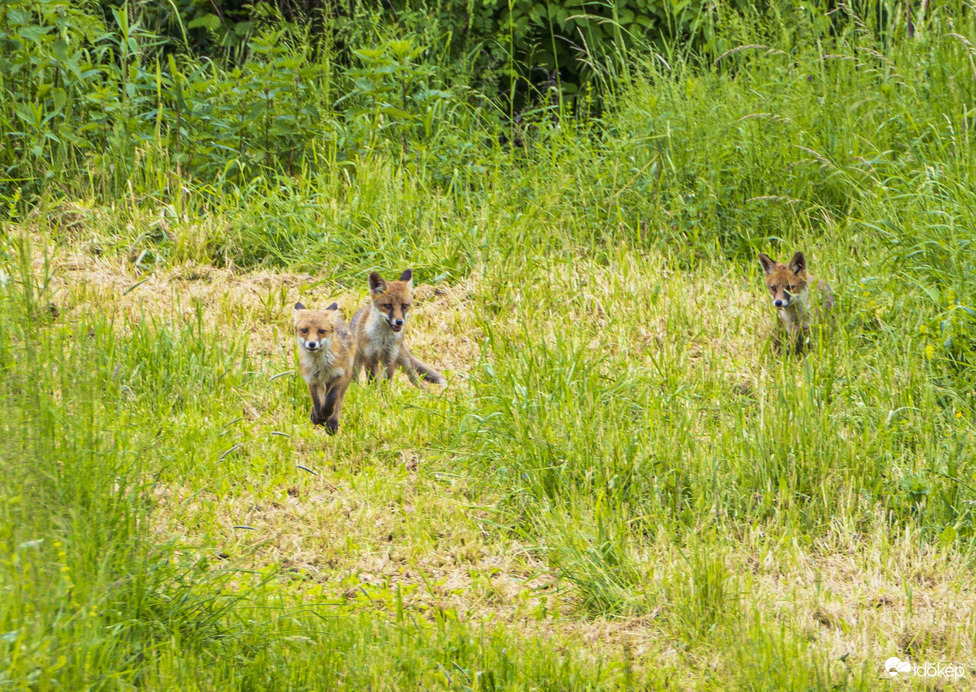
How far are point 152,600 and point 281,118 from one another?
629cm

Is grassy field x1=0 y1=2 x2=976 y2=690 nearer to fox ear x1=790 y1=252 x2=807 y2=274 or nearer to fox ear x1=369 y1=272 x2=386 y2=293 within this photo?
fox ear x1=790 y1=252 x2=807 y2=274

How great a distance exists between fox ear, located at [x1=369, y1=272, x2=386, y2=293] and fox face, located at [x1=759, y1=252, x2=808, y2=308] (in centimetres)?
277

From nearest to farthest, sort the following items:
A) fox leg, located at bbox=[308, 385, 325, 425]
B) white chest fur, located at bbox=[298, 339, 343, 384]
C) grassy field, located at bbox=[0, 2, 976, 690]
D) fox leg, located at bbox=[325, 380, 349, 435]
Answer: grassy field, located at bbox=[0, 2, 976, 690]
fox leg, located at bbox=[325, 380, 349, 435]
fox leg, located at bbox=[308, 385, 325, 425]
white chest fur, located at bbox=[298, 339, 343, 384]

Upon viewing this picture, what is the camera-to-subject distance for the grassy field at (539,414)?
376 centimetres

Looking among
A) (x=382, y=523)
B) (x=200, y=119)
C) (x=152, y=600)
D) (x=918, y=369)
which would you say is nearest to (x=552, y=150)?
(x=200, y=119)

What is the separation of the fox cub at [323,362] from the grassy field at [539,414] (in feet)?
0.55

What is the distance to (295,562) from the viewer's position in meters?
4.72

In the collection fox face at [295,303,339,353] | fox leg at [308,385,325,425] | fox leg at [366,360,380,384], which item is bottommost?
fox leg at [366,360,380,384]

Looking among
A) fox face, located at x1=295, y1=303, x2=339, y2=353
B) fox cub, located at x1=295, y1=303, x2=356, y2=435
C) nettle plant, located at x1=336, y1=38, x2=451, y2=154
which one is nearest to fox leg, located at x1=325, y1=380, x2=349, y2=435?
fox cub, located at x1=295, y1=303, x2=356, y2=435

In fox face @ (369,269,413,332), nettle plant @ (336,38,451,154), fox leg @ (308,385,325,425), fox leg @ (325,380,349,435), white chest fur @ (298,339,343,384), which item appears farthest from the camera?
nettle plant @ (336,38,451,154)

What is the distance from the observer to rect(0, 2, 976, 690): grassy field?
376 centimetres

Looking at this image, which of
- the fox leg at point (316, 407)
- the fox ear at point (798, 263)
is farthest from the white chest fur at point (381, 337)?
the fox ear at point (798, 263)

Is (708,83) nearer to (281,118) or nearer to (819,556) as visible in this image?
(281,118)

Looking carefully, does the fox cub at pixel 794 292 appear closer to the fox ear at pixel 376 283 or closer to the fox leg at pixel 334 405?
the fox ear at pixel 376 283
